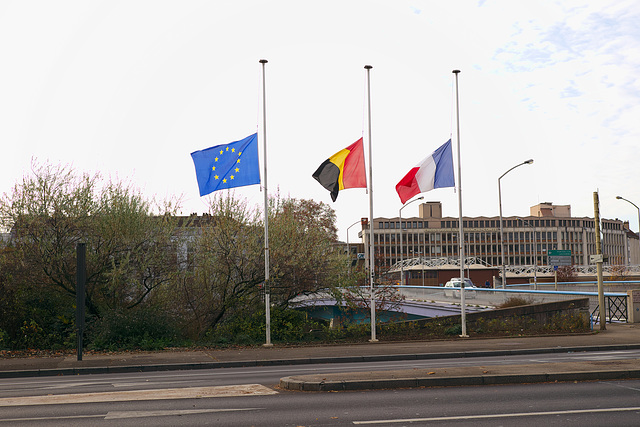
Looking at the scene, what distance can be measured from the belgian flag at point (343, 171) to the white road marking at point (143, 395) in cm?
1140

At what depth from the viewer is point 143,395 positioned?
1205 centimetres

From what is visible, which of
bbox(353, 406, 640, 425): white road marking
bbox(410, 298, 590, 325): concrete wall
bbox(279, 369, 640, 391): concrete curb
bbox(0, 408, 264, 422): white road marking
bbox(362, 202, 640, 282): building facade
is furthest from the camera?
bbox(362, 202, 640, 282): building facade

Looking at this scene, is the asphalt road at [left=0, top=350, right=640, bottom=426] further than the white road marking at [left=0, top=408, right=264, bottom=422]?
→ No

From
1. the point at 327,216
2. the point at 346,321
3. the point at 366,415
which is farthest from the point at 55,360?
the point at 327,216

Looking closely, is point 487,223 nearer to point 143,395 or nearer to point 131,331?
point 131,331

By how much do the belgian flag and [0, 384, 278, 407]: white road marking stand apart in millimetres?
11404

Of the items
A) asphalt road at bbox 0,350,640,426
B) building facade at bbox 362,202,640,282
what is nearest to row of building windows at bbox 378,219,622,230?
building facade at bbox 362,202,640,282

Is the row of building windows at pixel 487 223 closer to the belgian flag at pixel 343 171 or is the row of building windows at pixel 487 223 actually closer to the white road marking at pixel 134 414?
the belgian flag at pixel 343 171

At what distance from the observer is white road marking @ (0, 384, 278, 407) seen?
455 inches

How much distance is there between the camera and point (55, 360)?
63.9 ft

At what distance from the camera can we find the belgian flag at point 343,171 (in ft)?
76.2

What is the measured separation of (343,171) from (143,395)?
13.1 m

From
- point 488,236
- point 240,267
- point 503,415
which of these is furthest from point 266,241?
point 488,236

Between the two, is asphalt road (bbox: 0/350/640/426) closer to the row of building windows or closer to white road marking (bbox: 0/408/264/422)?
white road marking (bbox: 0/408/264/422)
